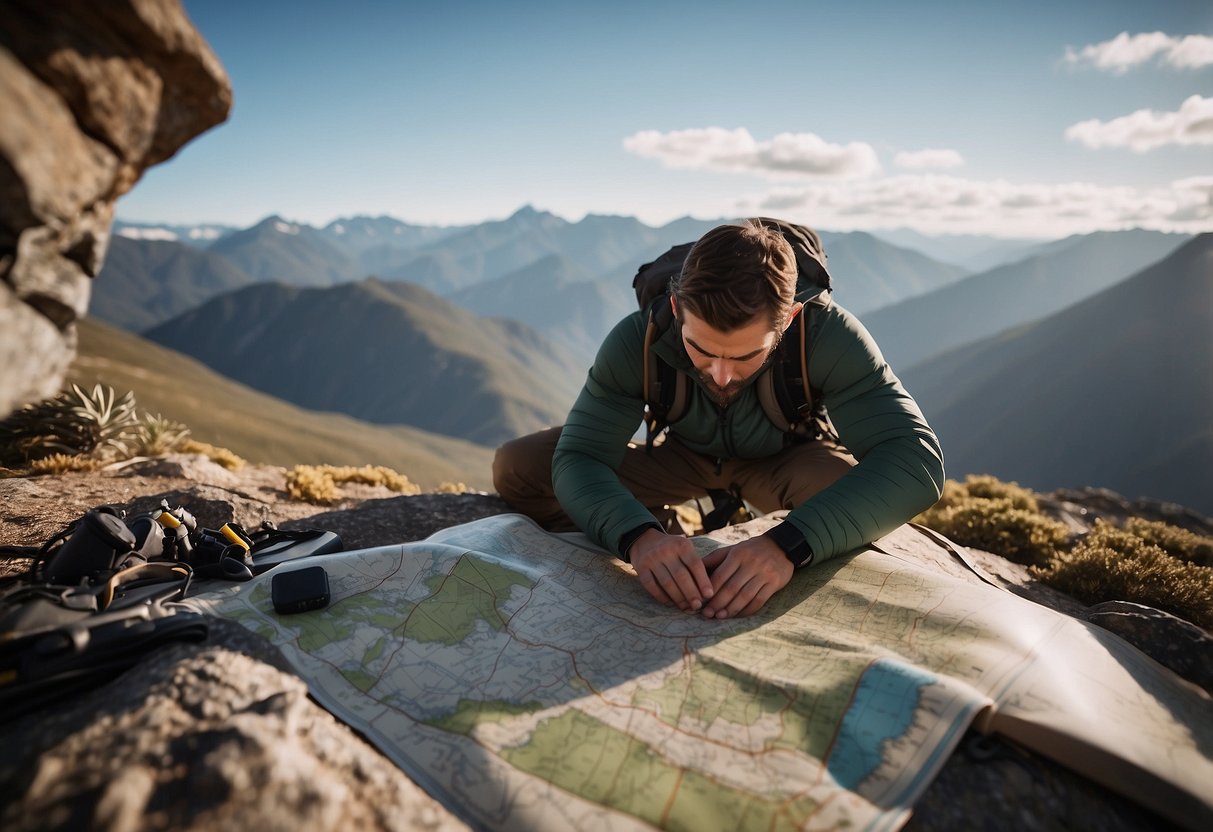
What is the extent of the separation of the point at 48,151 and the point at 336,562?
2.55 metres

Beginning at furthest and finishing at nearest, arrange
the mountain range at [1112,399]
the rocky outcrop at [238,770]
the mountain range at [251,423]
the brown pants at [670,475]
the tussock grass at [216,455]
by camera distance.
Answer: the mountain range at [1112,399], the mountain range at [251,423], the tussock grass at [216,455], the brown pants at [670,475], the rocky outcrop at [238,770]

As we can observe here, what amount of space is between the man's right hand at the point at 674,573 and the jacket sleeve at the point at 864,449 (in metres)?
0.72

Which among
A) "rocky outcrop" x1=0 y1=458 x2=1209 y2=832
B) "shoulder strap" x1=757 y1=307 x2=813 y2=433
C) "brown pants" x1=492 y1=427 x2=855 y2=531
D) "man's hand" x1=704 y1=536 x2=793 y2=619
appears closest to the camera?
"rocky outcrop" x1=0 y1=458 x2=1209 y2=832

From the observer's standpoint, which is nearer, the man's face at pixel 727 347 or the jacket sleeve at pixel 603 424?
the man's face at pixel 727 347

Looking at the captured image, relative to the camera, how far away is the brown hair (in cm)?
357

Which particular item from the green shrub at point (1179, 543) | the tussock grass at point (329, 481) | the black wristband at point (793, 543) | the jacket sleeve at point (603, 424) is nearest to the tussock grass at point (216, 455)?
the tussock grass at point (329, 481)

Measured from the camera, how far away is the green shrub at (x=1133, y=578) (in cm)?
519

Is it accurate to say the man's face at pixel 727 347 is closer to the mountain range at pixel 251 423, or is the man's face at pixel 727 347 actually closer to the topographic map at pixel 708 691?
the topographic map at pixel 708 691

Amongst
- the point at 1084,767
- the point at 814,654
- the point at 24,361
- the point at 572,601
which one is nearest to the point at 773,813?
the point at 814,654

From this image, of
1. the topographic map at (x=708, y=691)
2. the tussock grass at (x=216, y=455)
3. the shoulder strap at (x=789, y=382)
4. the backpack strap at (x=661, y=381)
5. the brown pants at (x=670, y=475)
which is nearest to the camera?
the topographic map at (x=708, y=691)

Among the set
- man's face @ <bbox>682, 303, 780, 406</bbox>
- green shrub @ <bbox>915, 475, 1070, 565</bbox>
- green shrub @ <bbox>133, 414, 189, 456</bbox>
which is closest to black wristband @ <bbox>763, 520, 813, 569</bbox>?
man's face @ <bbox>682, 303, 780, 406</bbox>

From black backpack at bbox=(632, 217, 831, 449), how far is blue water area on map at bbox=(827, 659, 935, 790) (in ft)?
6.98

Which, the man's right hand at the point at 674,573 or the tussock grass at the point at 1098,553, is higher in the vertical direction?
the man's right hand at the point at 674,573

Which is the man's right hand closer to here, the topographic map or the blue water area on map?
the topographic map
